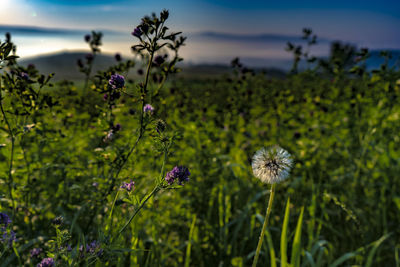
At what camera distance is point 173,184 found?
1.64m

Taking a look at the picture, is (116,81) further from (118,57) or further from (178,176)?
(118,57)

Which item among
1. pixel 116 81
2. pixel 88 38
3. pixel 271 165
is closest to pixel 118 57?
pixel 88 38

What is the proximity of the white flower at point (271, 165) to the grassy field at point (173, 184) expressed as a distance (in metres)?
0.10

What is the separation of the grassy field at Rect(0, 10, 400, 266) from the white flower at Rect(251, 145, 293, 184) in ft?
0.34

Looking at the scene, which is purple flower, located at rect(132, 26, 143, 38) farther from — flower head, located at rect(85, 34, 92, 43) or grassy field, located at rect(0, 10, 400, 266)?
flower head, located at rect(85, 34, 92, 43)

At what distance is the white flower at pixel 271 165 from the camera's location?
5.09 ft

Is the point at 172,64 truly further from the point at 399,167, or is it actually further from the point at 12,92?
the point at 399,167

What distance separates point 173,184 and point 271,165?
1.74ft

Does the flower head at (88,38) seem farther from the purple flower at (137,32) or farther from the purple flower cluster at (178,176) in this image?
the purple flower cluster at (178,176)

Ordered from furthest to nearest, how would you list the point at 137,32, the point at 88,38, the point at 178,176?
the point at 88,38
the point at 137,32
the point at 178,176

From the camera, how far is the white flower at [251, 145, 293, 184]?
61.1 inches

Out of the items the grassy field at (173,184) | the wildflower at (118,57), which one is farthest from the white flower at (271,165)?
the wildflower at (118,57)

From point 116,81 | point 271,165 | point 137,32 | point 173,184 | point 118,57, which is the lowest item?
point 173,184

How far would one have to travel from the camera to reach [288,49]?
17.3ft
